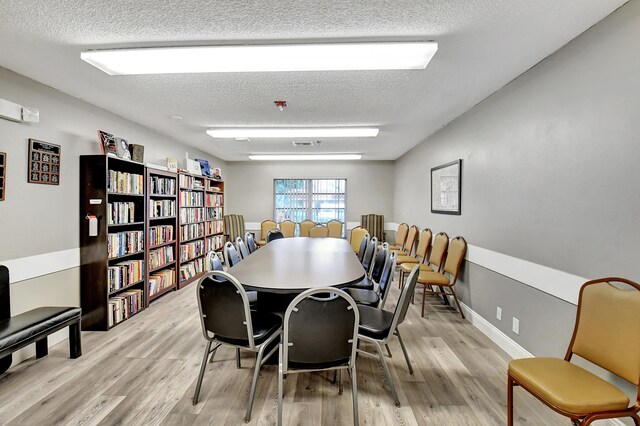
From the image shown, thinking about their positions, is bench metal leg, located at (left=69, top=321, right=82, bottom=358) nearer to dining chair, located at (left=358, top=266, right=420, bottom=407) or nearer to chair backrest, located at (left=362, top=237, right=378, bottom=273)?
dining chair, located at (left=358, top=266, right=420, bottom=407)

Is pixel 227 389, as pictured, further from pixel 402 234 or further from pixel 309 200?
pixel 309 200

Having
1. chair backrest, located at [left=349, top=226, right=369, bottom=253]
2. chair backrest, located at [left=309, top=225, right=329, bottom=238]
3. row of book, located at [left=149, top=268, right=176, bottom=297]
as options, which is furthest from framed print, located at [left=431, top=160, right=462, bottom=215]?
row of book, located at [left=149, top=268, right=176, bottom=297]

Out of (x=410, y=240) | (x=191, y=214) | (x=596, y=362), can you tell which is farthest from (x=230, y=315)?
(x=410, y=240)

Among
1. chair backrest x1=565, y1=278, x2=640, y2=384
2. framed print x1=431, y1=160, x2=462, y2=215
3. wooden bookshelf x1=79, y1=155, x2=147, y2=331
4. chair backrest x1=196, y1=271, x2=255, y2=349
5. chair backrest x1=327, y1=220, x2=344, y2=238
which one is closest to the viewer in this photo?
chair backrest x1=565, y1=278, x2=640, y2=384

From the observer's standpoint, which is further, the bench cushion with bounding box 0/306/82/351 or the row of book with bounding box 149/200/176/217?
the row of book with bounding box 149/200/176/217

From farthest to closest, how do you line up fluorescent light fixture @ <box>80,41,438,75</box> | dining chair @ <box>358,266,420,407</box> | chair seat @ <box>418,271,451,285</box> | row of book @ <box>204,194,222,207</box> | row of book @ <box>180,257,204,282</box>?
row of book @ <box>204,194,222,207</box> < row of book @ <box>180,257,204,282</box> < chair seat @ <box>418,271,451,285</box> < fluorescent light fixture @ <box>80,41,438,75</box> < dining chair @ <box>358,266,420,407</box>

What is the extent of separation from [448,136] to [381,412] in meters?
3.65

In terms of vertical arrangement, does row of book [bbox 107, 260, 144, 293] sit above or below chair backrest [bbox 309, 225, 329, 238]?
below

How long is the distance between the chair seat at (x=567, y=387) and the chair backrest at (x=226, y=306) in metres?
1.56

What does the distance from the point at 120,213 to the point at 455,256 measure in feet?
13.5

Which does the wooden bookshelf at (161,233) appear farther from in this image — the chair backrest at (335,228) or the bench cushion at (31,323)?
the chair backrest at (335,228)

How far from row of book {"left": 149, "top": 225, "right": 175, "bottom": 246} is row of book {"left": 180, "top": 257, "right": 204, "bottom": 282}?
2.10 ft

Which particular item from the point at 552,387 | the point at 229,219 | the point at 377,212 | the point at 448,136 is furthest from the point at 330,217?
the point at 552,387

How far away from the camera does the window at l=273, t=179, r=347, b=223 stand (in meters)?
7.80
